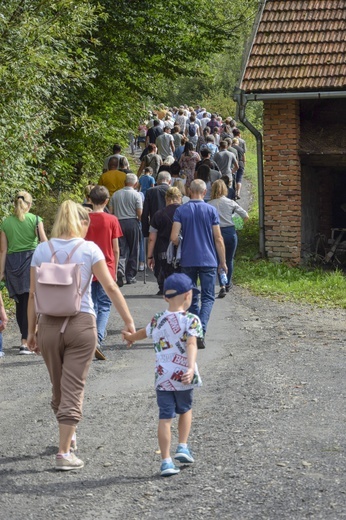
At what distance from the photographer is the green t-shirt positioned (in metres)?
11.1

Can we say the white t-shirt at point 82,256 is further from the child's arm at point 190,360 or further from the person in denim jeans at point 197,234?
the person in denim jeans at point 197,234

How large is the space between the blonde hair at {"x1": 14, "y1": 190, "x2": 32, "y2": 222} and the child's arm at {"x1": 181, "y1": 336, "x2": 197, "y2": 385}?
4.54 metres

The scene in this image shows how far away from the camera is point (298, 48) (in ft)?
59.8

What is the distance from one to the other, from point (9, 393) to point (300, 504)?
13.1 ft

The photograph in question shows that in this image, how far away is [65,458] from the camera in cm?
695

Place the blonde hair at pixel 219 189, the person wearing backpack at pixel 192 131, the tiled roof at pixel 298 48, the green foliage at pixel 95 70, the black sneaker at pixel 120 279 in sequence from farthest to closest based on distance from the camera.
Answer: the person wearing backpack at pixel 192 131
the tiled roof at pixel 298 48
the green foliage at pixel 95 70
the black sneaker at pixel 120 279
the blonde hair at pixel 219 189

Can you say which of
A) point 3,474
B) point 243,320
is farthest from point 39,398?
point 243,320

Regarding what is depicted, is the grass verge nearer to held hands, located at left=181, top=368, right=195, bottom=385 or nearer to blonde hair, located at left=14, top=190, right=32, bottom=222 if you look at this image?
blonde hair, located at left=14, top=190, right=32, bottom=222

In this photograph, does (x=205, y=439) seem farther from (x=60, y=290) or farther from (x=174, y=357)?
(x=60, y=290)

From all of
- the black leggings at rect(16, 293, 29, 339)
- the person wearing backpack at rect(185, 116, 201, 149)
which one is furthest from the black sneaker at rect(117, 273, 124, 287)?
the person wearing backpack at rect(185, 116, 201, 149)

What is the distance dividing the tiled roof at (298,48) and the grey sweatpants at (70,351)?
11.6m

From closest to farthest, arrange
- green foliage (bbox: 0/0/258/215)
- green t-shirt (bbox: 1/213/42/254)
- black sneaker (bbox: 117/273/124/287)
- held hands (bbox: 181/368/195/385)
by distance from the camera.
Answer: held hands (bbox: 181/368/195/385) < green t-shirt (bbox: 1/213/42/254) < black sneaker (bbox: 117/273/124/287) < green foliage (bbox: 0/0/258/215)

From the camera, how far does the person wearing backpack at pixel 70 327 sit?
22.6 ft

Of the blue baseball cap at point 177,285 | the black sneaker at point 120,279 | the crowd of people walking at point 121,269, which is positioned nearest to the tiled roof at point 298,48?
the crowd of people walking at point 121,269
